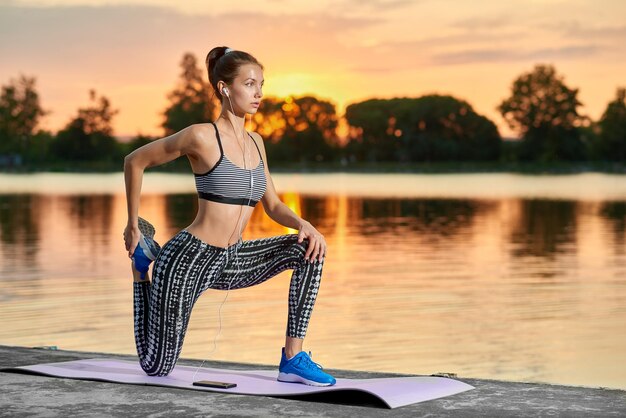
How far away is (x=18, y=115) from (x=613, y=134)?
7315 centimetres

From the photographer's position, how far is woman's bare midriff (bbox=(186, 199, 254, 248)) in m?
5.13

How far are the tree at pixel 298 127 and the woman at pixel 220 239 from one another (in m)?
119

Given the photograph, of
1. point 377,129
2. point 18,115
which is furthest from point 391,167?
point 18,115

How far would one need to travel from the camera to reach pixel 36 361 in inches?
241

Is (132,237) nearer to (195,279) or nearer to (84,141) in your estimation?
(195,279)

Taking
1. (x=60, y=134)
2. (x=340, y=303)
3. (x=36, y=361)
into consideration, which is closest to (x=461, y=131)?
(x=60, y=134)

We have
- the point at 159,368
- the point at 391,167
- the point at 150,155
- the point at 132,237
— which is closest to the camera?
the point at 150,155

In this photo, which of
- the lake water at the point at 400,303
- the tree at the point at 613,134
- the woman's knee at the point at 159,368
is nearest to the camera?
the woman's knee at the point at 159,368

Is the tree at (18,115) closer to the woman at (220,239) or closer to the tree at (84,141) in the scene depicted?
the tree at (84,141)

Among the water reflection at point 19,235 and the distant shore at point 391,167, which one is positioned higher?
the distant shore at point 391,167

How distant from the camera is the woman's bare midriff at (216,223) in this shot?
5.13 meters

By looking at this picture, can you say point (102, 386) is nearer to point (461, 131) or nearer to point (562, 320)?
point (562, 320)

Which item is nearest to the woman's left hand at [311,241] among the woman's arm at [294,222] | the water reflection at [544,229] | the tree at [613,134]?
the woman's arm at [294,222]

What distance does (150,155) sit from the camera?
508 cm
